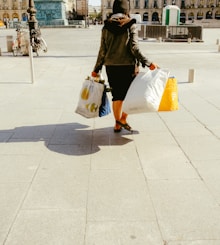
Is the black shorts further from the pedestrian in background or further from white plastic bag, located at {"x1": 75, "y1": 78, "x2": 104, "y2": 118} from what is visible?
white plastic bag, located at {"x1": 75, "y1": 78, "x2": 104, "y2": 118}

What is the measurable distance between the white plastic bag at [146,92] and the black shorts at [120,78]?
0.90ft

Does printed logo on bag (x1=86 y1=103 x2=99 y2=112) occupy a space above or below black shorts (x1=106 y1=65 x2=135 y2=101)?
below

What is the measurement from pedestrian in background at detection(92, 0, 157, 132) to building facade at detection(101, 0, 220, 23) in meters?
99.3

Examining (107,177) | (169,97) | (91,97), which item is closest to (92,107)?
(91,97)

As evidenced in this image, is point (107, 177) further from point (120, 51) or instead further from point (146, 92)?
point (120, 51)

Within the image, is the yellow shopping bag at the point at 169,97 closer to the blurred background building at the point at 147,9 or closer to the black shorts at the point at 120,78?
the black shorts at the point at 120,78

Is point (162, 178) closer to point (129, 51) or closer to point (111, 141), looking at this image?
point (111, 141)

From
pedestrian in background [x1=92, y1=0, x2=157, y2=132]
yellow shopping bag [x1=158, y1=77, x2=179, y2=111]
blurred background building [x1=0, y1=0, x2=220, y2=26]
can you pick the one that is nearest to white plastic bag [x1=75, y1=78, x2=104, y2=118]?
pedestrian in background [x1=92, y1=0, x2=157, y2=132]

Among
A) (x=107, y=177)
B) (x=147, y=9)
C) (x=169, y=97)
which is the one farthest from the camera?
(x=147, y=9)

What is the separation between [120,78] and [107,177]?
1.55m

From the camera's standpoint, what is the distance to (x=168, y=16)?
103 feet

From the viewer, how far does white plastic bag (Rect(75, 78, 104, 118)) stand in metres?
4.52

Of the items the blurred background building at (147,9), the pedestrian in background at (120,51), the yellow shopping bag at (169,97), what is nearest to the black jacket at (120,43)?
the pedestrian in background at (120,51)

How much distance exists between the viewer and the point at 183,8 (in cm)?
10150
